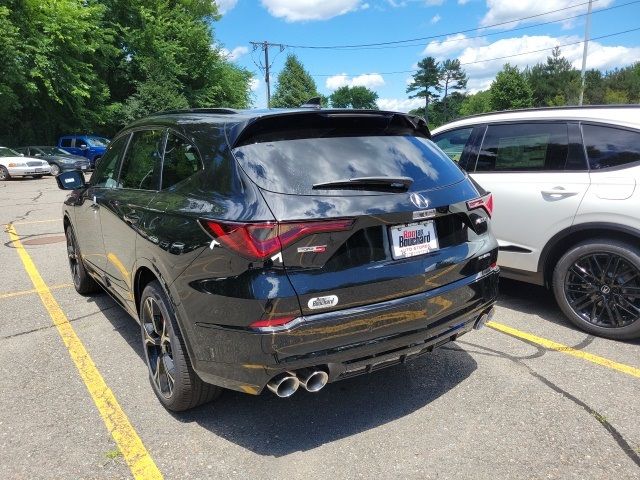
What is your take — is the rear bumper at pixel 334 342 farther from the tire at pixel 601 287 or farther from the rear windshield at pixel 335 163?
the tire at pixel 601 287

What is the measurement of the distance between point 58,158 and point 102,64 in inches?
403

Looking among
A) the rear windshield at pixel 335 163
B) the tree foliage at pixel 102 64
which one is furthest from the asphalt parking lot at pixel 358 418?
the tree foliage at pixel 102 64

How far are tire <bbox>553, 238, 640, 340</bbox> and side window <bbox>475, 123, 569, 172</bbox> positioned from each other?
2.64 ft

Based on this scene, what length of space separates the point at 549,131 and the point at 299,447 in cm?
350

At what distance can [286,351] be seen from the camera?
235 cm

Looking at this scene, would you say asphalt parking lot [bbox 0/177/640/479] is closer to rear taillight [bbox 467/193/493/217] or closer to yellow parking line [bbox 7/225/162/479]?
yellow parking line [bbox 7/225/162/479]

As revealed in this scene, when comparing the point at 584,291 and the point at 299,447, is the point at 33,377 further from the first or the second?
the point at 584,291

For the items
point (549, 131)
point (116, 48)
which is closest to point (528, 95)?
point (116, 48)

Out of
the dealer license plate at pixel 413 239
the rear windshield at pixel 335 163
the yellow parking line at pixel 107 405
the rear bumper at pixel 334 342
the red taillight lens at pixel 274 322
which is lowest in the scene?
the yellow parking line at pixel 107 405

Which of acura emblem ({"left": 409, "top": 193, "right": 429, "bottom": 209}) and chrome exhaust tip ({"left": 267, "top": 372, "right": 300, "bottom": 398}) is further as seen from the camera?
acura emblem ({"left": 409, "top": 193, "right": 429, "bottom": 209})

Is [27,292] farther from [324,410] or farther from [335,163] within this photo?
[335,163]

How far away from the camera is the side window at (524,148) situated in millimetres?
4375

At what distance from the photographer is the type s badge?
236 cm

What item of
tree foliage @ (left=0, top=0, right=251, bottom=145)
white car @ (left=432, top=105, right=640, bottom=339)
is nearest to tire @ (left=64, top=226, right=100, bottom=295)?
white car @ (left=432, top=105, right=640, bottom=339)
